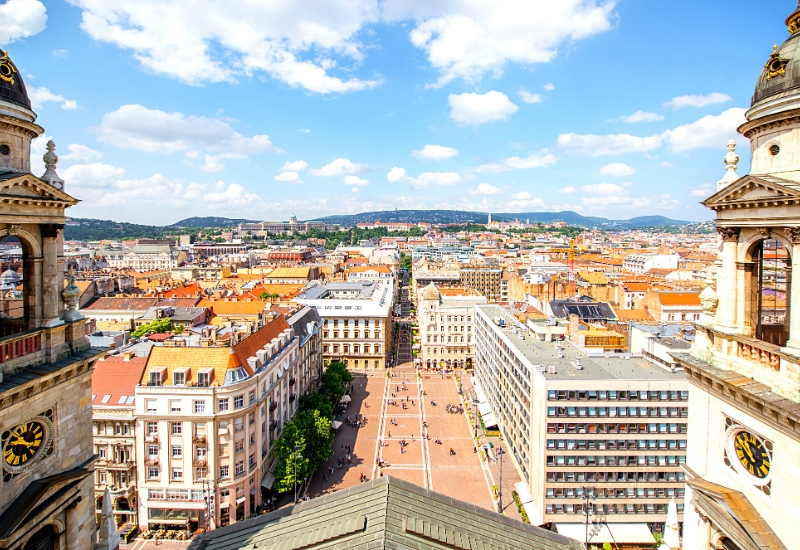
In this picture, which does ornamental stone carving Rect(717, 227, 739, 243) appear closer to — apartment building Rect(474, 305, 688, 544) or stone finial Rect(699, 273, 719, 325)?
stone finial Rect(699, 273, 719, 325)

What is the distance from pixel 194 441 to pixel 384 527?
110ft

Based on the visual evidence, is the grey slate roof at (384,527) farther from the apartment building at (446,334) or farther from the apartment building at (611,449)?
the apartment building at (446,334)

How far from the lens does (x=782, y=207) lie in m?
14.9

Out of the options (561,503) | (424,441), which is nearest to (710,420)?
(561,503)

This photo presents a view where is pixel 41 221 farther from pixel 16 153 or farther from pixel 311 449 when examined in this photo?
pixel 311 449

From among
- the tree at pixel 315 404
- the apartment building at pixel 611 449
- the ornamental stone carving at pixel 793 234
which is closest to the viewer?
the ornamental stone carving at pixel 793 234

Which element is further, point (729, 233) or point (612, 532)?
point (612, 532)

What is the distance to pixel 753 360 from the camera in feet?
52.2

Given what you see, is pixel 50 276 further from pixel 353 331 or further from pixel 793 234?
pixel 353 331

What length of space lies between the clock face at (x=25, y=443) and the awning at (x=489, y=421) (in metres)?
61.4

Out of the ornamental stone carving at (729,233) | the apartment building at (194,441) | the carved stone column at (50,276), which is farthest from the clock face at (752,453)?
the apartment building at (194,441)

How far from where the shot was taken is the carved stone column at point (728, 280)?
1692 centimetres

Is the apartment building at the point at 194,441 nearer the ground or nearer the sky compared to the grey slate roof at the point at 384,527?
nearer the ground

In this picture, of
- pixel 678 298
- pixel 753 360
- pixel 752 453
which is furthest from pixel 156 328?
pixel 678 298
